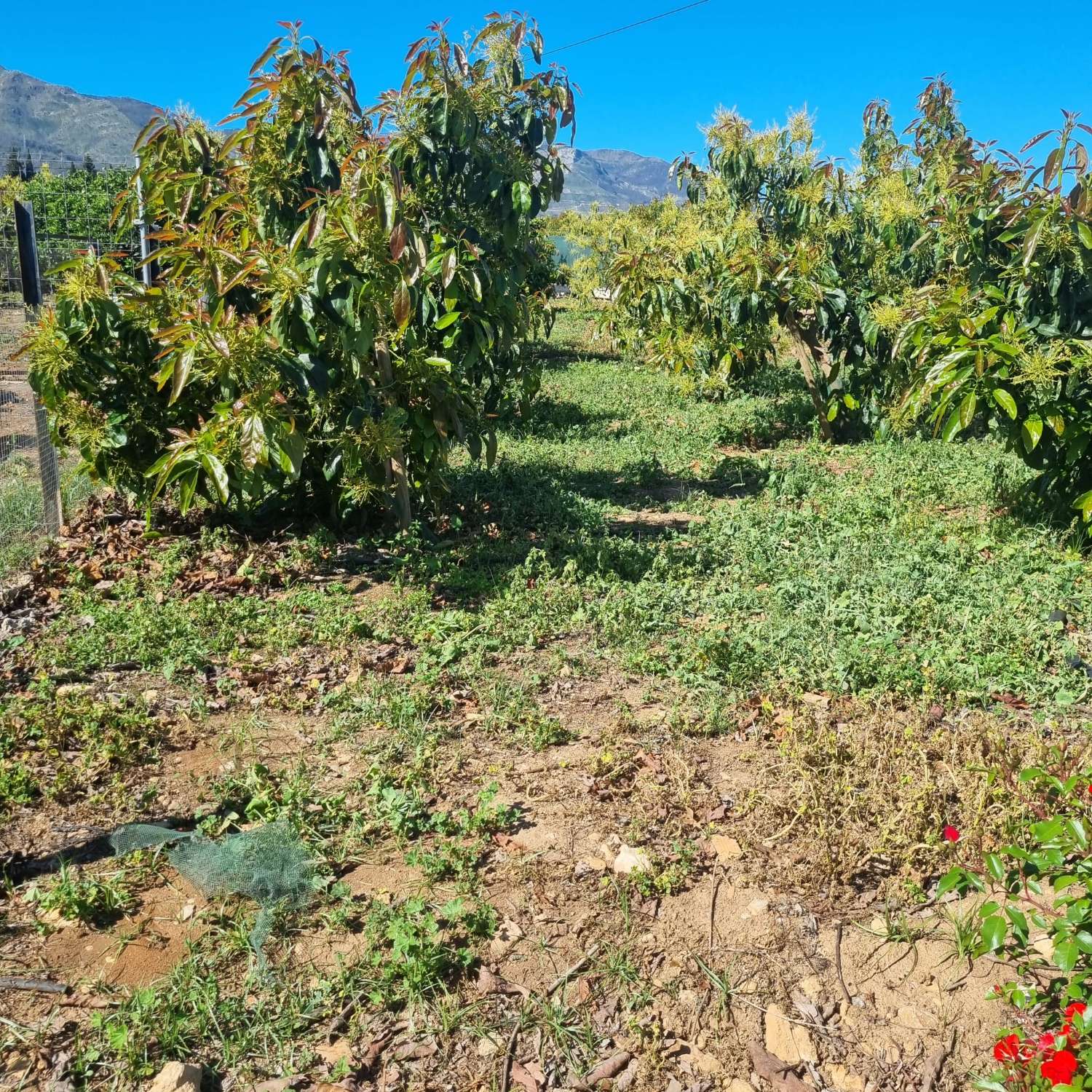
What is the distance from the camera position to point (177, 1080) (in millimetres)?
2084

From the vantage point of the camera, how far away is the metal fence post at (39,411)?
5113 mm

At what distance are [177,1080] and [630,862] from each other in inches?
53.9

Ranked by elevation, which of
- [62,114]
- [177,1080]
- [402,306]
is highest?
[62,114]

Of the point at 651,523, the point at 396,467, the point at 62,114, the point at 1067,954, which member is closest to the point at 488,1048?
the point at 1067,954

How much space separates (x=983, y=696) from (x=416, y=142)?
4080 mm

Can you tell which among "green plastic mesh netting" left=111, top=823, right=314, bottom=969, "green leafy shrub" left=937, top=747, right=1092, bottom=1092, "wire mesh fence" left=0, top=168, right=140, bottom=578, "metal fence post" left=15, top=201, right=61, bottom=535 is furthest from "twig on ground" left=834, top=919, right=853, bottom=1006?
"metal fence post" left=15, top=201, right=61, bottom=535

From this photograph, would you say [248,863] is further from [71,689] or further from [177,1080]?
[71,689]

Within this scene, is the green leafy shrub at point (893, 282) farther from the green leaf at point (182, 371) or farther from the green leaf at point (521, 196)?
the green leaf at point (182, 371)

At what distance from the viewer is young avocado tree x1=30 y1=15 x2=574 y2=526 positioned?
176 inches

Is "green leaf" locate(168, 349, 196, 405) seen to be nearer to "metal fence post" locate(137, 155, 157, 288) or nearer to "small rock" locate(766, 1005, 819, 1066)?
"metal fence post" locate(137, 155, 157, 288)

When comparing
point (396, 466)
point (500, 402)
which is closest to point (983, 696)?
point (396, 466)

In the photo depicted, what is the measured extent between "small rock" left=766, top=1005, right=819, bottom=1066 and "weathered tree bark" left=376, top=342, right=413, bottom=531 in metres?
3.37

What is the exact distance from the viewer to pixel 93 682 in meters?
3.90

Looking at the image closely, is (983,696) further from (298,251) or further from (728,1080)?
(298,251)
